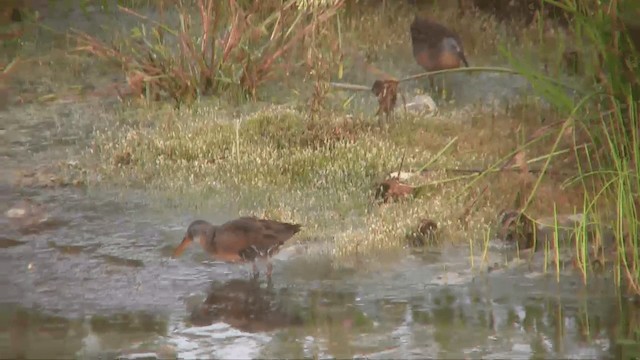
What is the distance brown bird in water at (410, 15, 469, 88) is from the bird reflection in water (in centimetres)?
413

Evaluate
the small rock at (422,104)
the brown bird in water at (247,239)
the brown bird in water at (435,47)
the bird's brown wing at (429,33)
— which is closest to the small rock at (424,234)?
the brown bird in water at (247,239)

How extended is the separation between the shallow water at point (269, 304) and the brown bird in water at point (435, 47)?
3.20 metres

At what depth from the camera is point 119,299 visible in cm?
613

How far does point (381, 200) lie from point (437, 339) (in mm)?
2242

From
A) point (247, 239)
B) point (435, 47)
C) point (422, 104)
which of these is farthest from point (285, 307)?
point (435, 47)

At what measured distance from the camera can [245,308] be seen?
6.00m

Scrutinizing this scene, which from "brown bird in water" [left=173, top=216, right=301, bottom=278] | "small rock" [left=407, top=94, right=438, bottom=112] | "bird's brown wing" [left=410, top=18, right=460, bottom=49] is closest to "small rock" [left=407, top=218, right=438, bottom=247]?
"brown bird in water" [left=173, top=216, right=301, bottom=278]

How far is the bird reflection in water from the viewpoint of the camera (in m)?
5.76

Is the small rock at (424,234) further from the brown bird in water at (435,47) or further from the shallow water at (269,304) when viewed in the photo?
the brown bird in water at (435,47)

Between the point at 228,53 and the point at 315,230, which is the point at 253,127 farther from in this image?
the point at 315,230

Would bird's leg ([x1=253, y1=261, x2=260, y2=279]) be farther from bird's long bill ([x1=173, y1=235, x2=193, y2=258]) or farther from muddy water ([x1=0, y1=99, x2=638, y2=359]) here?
bird's long bill ([x1=173, y1=235, x2=193, y2=258])

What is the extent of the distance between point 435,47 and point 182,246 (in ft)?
13.0

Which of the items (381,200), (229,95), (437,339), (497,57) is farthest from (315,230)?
(497,57)

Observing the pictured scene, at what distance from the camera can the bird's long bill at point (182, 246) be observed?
6.71 m
